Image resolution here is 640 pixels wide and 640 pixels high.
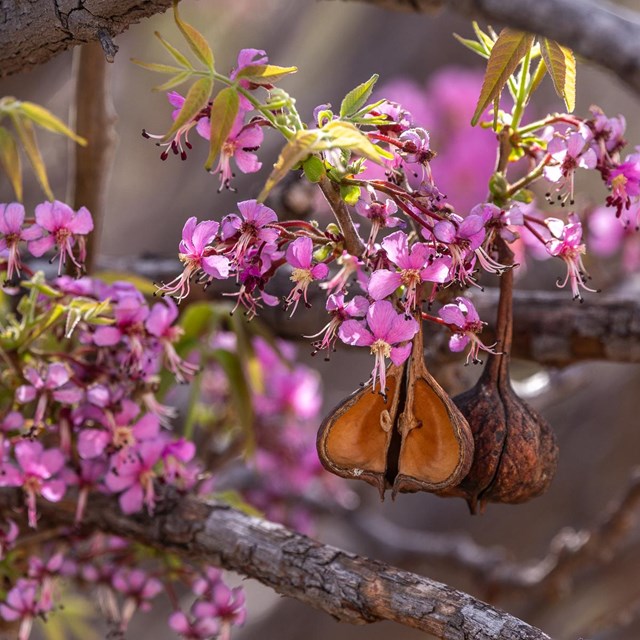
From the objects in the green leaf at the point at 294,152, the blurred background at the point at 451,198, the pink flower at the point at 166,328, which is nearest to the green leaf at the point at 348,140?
the green leaf at the point at 294,152

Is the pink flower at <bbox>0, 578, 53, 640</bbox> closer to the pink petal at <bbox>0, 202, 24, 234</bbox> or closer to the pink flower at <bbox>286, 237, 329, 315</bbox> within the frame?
the pink petal at <bbox>0, 202, 24, 234</bbox>

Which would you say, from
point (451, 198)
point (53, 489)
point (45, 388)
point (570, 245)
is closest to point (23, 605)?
point (53, 489)

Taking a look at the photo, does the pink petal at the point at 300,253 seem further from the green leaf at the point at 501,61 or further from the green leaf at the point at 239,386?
the green leaf at the point at 239,386

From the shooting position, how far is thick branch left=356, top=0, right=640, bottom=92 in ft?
2.53

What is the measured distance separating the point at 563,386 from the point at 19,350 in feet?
4.56

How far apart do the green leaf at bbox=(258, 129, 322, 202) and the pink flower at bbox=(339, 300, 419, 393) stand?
0.55ft

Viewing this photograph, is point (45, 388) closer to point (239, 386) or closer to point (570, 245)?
point (239, 386)

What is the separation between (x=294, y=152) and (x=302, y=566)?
53cm

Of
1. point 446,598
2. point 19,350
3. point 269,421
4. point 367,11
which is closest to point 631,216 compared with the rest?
point 446,598

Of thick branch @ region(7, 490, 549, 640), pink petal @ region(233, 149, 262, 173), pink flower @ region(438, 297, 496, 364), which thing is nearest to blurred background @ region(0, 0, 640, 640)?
thick branch @ region(7, 490, 549, 640)

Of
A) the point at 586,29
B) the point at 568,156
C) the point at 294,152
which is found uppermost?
the point at 586,29

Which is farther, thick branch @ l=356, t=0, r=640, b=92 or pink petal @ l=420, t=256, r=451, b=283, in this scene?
pink petal @ l=420, t=256, r=451, b=283

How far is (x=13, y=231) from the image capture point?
3.71 feet

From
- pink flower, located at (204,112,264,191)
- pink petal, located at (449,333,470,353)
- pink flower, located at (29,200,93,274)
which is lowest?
pink petal, located at (449,333,470,353)
